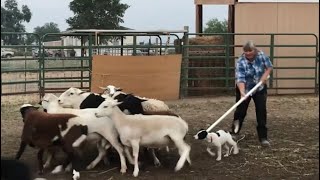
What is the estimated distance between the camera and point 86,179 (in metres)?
5.77

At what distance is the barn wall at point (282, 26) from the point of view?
47.7 ft

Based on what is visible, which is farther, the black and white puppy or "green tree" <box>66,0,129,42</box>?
"green tree" <box>66,0,129,42</box>

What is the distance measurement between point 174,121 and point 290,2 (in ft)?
31.3

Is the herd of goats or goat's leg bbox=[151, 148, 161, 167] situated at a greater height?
the herd of goats

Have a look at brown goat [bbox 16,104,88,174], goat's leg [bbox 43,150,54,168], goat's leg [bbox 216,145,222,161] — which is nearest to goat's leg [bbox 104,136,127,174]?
brown goat [bbox 16,104,88,174]

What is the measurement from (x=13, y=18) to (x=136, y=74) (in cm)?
834

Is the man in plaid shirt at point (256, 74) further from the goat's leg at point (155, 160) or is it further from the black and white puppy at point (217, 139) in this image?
the goat's leg at point (155, 160)

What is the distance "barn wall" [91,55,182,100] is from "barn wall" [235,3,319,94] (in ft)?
8.18

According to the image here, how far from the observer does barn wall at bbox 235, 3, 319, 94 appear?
1455 centimetres

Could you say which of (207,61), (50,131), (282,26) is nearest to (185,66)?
(207,61)

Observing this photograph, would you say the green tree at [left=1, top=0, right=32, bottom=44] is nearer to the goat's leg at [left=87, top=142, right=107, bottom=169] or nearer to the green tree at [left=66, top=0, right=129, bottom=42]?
the goat's leg at [left=87, top=142, right=107, bottom=169]

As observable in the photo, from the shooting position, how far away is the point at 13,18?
16.6ft

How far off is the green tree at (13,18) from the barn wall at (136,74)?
7.05ft

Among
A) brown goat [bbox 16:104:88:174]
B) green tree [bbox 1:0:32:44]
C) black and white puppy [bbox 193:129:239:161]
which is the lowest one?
black and white puppy [bbox 193:129:239:161]
